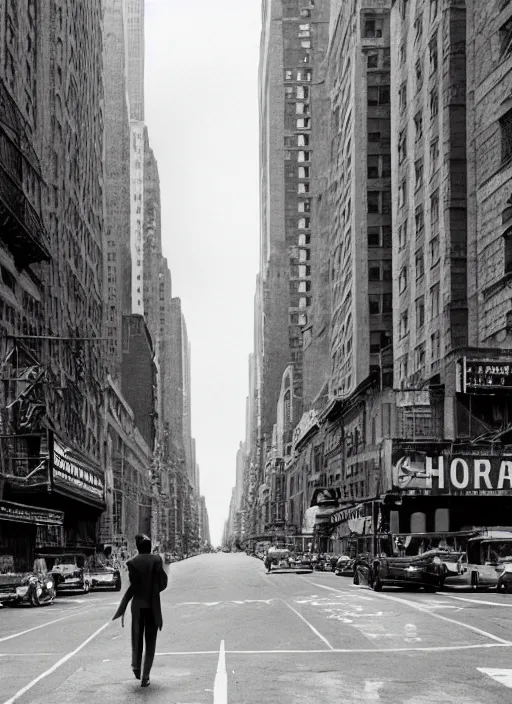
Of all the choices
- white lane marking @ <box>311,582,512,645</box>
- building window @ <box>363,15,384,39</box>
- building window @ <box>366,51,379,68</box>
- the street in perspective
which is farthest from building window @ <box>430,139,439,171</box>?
white lane marking @ <box>311,582,512,645</box>

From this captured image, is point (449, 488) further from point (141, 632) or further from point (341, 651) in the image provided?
point (141, 632)

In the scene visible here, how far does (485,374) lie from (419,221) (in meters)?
20.1

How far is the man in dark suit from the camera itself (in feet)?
43.7

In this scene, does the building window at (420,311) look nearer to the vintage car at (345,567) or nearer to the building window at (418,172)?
the building window at (418,172)

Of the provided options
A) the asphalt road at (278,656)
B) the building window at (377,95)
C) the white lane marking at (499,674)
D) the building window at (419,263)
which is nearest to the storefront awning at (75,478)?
the building window at (419,263)

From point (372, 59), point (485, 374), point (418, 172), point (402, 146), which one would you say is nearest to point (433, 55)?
point (418, 172)

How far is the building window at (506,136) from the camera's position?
7275 centimetres

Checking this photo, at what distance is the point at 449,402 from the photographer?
251ft

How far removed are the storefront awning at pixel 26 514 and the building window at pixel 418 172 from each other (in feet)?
140

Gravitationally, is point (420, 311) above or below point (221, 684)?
above

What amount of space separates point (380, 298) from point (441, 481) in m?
49.3

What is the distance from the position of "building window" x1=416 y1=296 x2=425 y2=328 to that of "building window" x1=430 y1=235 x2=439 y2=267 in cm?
434

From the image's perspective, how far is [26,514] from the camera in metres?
53.5

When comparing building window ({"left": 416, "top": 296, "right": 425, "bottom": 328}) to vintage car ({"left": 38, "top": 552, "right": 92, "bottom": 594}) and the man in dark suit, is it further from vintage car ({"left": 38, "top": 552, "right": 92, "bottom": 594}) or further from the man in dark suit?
the man in dark suit
